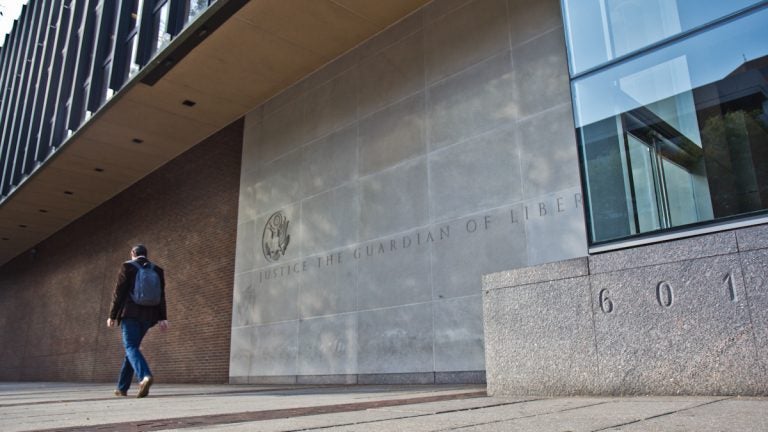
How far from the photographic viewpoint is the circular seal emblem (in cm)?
1265

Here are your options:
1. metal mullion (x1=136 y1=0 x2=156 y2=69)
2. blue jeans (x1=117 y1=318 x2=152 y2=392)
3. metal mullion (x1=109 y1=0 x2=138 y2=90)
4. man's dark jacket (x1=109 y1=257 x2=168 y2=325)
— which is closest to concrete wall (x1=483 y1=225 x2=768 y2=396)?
blue jeans (x1=117 y1=318 x2=152 y2=392)

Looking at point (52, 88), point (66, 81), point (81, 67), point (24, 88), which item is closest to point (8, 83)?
point (24, 88)

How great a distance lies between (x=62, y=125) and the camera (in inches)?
680

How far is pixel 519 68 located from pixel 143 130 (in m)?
10.7

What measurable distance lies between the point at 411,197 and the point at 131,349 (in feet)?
16.4

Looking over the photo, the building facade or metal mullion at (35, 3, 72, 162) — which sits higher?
metal mullion at (35, 3, 72, 162)

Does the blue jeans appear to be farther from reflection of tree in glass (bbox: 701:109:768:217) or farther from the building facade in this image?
reflection of tree in glass (bbox: 701:109:768:217)

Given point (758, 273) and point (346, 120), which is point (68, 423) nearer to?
point (758, 273)

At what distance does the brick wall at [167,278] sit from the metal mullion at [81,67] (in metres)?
2.89

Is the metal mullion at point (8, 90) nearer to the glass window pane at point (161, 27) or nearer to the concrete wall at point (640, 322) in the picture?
the glass window pane at point (161, 27)

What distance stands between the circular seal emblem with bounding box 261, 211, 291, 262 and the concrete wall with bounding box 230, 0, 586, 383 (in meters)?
0.15

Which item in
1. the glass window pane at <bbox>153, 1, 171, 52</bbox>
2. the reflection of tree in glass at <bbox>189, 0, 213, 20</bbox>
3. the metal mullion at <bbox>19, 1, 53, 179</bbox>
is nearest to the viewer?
the reflection of tree in glass at <bbox>189, 0, 213, 20</bbox>

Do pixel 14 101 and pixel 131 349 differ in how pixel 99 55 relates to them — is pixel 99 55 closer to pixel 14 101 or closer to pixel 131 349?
pixel 14 101

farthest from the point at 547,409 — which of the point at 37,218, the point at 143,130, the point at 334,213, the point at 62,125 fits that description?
the point at 37,218
